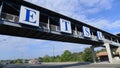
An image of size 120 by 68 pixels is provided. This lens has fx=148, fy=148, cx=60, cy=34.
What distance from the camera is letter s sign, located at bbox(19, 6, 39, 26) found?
17.7 meters

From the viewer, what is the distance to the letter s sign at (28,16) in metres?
17.7

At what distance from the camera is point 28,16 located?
60.8ft

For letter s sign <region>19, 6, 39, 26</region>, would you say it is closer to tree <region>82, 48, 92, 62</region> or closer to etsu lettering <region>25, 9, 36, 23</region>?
etsu lettering <region>25, 9, 36, 23</region>

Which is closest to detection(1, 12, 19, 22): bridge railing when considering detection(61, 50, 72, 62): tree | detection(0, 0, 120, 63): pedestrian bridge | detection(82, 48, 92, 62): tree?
detection(0, 0, 120, 63): pedestrian bridge

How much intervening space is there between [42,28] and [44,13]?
3.26 m

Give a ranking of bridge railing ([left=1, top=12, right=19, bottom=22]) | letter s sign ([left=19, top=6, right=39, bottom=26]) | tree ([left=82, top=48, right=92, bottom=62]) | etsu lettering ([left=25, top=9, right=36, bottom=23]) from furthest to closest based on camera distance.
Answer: tree ([left=82, top=48, right=92, bottom=62]) → etsu lettering ([left=25, top=9, right=36, bottom=23]) → letter s sign ([left=19, top=6, right=39, bottom=26]) → bridge railing ([left=1, top=12, right=19, bottom=22])

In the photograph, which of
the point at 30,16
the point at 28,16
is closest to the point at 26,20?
the point at 28,16

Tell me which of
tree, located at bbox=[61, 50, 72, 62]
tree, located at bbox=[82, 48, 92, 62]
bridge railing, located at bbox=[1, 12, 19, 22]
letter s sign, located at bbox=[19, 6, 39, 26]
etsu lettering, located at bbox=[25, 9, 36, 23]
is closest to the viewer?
bridge railing, located at bbox=[1, 12, 19, 22]

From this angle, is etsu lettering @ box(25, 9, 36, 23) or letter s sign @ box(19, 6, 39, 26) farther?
etsu lettering @ box(25, 9, 36, 23)

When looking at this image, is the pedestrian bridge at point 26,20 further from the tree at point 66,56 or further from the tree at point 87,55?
the tree at point 66,56

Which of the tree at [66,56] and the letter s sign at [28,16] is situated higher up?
the letter s sign at [28,16]

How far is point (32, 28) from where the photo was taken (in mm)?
19625

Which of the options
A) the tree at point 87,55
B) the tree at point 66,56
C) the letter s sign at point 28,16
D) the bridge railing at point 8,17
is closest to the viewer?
the bridge railing at point 8,17

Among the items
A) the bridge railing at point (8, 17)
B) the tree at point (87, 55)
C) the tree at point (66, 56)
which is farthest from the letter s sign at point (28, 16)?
the tree at point (66, 56)
